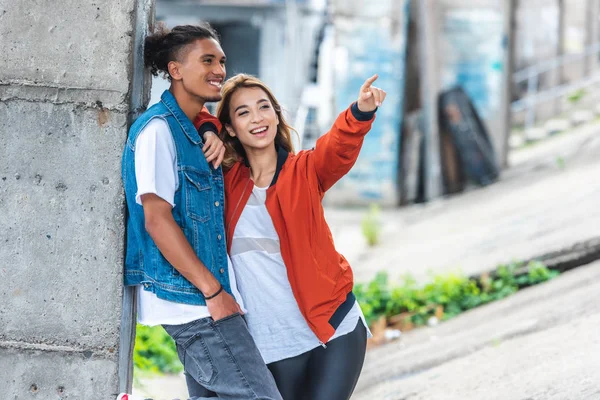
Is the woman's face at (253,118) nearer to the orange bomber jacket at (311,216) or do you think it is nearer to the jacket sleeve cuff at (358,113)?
the orange bomber jacket at (311,216)

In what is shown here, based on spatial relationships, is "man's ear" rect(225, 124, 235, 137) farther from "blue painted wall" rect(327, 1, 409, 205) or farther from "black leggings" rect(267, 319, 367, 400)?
"blue painted wall" rect(327, 1, 409, 205)

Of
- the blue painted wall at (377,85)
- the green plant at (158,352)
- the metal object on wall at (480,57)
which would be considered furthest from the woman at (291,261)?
the metal object on wall at (480,57)

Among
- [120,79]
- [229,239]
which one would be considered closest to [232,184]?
[229,239]

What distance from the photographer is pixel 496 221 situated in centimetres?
847

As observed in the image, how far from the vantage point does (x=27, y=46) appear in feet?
9.66

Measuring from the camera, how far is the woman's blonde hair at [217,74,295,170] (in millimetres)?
3027

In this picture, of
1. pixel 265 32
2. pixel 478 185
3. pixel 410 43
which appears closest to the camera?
pixel 478 185

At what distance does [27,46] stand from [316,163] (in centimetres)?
117

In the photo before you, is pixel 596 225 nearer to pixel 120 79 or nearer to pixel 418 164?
pixel 120 79

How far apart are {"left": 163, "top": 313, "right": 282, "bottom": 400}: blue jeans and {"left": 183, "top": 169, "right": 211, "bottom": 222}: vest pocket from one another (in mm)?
368

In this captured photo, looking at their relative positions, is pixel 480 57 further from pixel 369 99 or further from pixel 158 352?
pixel 369 99

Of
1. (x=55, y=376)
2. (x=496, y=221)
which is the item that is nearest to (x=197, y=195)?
(x=55, y=376)

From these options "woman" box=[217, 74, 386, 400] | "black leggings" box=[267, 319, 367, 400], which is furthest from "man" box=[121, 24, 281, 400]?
"black leggings" box=[267, 319, 367, 400]

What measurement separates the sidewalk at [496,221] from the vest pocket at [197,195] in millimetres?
4266
